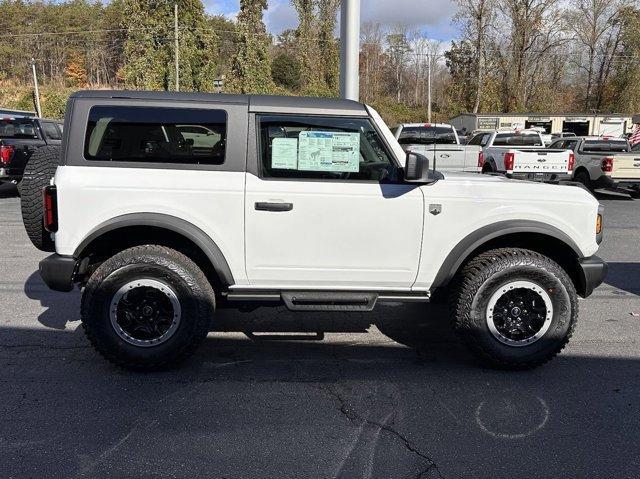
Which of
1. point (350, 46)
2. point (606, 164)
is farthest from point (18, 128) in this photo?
point (606, 164)

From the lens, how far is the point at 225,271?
156 inches

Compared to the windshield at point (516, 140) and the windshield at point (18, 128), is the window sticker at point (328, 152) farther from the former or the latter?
the windshield at point (516, 140)

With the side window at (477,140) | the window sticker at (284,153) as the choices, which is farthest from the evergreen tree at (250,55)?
the window sticker at (284,153)

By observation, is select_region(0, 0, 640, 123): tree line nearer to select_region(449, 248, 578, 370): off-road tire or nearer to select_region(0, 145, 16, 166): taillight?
select_region(0, 145, 16, 166): taillight

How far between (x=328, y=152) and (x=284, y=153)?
12.9 inches

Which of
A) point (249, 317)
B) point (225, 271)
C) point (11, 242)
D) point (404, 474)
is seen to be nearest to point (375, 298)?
point (225, 271)

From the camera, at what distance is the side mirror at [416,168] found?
3807mm

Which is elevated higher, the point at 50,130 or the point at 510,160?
the point at 50,130

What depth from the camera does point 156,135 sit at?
3.92m

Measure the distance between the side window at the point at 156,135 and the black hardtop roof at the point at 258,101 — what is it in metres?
0.09

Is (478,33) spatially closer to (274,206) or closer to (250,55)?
(250,55)

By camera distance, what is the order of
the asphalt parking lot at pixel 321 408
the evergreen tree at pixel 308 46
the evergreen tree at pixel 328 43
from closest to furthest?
the asphalt parking lot at pixel 321 408 → the evergreen tree at pixel 308 46 → the evergreen tree at pixel 328 43

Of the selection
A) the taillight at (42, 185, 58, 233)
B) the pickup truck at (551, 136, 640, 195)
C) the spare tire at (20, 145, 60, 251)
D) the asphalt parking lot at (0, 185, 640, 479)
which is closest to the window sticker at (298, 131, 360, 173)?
the asphalt parking lot at (0, 185, 640, 479)

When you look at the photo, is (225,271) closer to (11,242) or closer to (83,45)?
(11,242)
